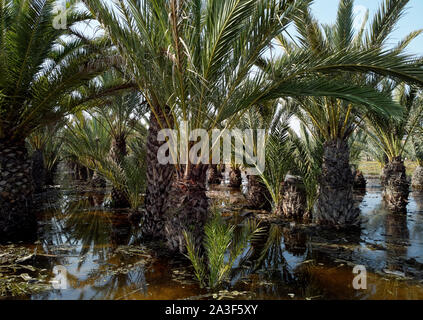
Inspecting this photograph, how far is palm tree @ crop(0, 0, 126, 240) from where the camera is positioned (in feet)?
16.5

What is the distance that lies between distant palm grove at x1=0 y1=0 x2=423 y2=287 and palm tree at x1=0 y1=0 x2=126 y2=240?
2cm

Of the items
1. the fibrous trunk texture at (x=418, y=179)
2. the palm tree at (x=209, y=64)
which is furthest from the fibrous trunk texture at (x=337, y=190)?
the fibrous trunk texture at (x=418, y=179)

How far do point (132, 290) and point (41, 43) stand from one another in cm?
461

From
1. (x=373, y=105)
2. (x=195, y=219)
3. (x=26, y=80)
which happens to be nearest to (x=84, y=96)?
(x=26, y=80)

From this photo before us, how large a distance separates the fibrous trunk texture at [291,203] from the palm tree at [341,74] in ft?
2.56

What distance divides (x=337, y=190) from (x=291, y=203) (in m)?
1.30

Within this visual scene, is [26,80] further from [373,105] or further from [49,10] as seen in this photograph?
[373,105]

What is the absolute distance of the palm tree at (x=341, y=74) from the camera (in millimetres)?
3797

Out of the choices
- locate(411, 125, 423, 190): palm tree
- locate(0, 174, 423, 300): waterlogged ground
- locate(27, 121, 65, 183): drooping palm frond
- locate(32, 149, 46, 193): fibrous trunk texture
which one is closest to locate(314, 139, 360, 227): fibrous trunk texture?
locate(0, 174, 423, 300): waterlogged ground

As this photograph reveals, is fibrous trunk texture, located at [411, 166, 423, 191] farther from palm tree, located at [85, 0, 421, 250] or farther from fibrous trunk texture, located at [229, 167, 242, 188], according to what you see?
palm tree, located at [85, 0, 421, 250]

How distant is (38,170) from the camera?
10.8 m

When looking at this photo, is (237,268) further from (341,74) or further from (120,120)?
(120,120)

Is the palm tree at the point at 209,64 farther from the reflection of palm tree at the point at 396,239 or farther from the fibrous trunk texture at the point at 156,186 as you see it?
the reflection of palm tree at the point at 396,239

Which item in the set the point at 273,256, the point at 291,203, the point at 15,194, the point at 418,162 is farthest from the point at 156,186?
the point at 418,162
